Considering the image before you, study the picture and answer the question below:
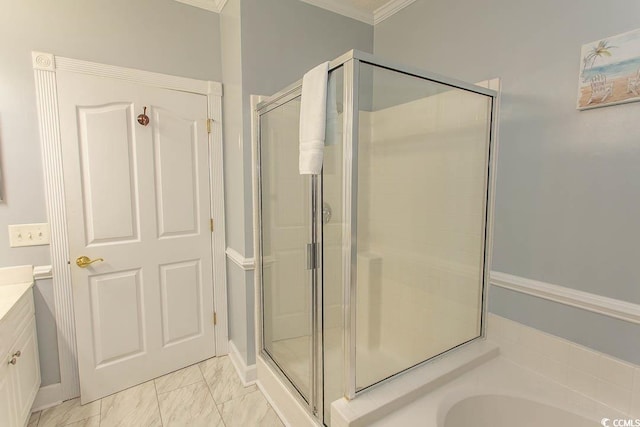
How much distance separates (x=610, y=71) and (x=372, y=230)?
1.24 m

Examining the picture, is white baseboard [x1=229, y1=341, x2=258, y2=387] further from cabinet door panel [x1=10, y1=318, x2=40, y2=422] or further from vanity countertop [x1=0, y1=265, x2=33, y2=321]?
vanity countertop [x1=0, y1=265, x2=33, y2=321]

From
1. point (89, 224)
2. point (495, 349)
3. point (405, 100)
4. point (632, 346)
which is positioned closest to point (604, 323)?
point (632, 346)

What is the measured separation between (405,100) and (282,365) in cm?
174

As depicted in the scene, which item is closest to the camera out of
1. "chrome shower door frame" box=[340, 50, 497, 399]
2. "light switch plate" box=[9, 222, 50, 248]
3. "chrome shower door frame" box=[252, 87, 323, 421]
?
"chrome shower door frame" box=[340, 50, 497, 399]

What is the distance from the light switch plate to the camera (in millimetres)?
1720

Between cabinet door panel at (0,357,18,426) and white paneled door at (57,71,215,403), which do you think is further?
white paneled door at (57,71,215,403)

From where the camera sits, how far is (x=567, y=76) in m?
1.37

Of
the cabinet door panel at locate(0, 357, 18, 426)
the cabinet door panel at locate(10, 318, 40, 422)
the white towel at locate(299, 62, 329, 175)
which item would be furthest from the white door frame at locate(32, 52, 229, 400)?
the white towel at locate(299, 62, 329, 175)

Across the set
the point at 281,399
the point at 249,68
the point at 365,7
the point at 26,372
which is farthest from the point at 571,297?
the point at 26,372

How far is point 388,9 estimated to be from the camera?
7.42 ft

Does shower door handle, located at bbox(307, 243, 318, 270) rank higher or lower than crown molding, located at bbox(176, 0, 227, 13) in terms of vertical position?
lower

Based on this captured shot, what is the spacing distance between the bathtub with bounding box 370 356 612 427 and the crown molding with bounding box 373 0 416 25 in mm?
2387

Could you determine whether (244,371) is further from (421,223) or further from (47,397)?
(421,223)

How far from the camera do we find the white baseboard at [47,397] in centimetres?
182
